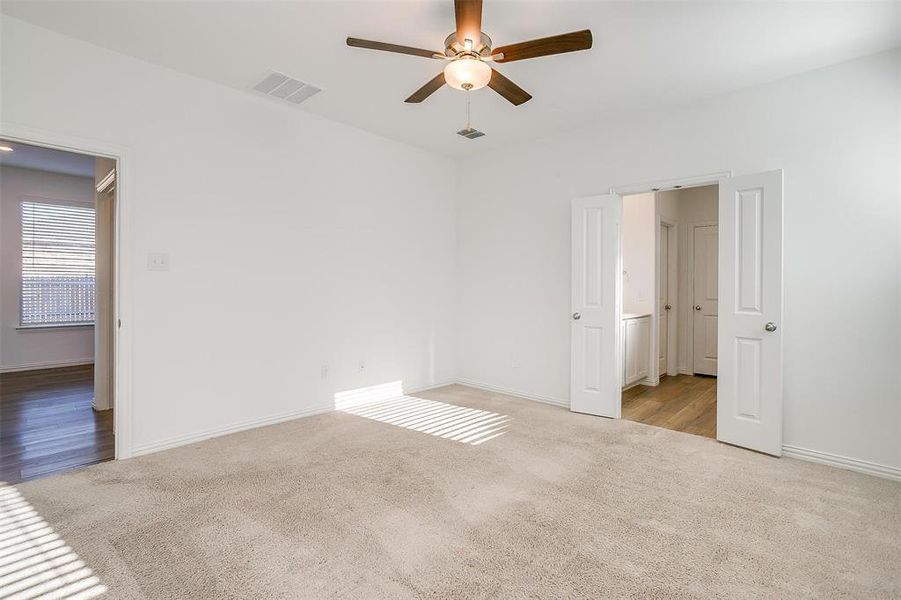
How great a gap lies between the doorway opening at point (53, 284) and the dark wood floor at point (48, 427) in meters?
0.02

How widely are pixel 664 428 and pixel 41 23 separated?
214 inches

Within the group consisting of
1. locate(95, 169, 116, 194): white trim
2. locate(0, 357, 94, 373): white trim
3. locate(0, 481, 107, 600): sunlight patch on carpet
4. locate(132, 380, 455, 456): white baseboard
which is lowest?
locate(0, 481, 107, 600): sunlight patch on carpet

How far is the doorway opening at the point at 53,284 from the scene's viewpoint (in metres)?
4.48

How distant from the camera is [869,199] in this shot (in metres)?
3.05

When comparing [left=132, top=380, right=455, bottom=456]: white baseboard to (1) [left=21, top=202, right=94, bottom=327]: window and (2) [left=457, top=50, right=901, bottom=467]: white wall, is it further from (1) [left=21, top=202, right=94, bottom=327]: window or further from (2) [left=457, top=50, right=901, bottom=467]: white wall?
(1) [left=21, top=202, right=94, bottom=327]: window

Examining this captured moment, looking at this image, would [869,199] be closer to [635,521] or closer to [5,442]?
[635,521]

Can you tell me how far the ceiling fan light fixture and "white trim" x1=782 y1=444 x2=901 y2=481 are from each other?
3.43 metres

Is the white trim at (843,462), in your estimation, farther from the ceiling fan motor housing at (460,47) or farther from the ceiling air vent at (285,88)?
the ceiling air vent at (285,88)

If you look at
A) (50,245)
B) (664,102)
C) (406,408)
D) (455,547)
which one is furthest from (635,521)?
(50,245)

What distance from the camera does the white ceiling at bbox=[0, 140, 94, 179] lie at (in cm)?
556

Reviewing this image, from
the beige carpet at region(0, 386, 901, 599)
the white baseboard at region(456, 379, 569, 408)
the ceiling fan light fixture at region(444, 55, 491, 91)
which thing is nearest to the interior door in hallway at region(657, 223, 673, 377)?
the white baseboard at region(456, 379, 569, 408)

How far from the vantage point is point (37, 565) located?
1958 mm

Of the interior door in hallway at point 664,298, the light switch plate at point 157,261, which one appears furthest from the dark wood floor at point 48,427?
the interior door in hallway at point 664,298

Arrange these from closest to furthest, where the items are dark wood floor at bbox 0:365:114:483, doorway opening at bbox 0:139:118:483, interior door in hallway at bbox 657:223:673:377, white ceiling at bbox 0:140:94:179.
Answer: dark wood floor at bbox 0:365:114:483
doorway opening at bbox 0:139:118:483
white ceiling at bbox 0:140:94:179
interior door in hallway at bbox 657:223:673:377
